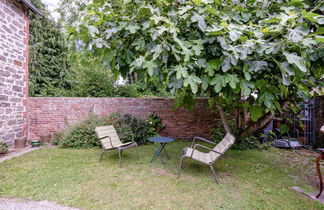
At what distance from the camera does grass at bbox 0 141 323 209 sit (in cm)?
282

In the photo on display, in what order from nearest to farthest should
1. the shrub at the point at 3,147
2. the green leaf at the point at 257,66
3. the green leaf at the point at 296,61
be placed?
1. the green leaf at the point at 296,61
2. the green leaf at the point at 257,66
3. the shrub at the point at 3,147

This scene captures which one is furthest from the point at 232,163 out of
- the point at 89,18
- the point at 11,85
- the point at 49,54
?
the point at 49,54

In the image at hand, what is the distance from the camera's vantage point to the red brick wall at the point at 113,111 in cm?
666

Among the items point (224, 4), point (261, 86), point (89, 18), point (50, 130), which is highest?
point (224, 4)

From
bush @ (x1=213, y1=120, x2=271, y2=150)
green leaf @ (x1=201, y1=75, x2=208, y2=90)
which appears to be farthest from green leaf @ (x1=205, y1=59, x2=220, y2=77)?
bush @ (x1=213, y1=120, x2=271, y2=150)

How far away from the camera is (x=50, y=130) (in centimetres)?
670

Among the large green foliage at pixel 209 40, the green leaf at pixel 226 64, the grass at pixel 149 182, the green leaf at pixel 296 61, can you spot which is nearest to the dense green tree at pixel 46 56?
the grass at pixel 149 182

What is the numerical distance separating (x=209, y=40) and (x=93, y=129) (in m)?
4.55

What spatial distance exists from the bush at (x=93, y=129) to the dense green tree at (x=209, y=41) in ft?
10.3

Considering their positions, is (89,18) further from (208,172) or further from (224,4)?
(208,172)

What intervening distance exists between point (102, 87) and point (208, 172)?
5705mm

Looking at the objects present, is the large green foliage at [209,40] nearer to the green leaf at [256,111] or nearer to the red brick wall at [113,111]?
the green leaf at [256,111]

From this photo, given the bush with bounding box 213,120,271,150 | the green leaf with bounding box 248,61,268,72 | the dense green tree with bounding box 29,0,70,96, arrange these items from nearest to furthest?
the green leaf with bounding box 248,61,268,72, the bush with bounding box 213,120,271,150, the dense green tree with bounding box 29,0,70,96

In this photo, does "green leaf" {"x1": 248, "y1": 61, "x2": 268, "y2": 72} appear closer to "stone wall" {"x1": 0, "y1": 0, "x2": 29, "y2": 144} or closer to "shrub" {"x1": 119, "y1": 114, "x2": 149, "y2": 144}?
"shrub" {"x1": 119, "y1": 114, "x2": 149, "y2": 144}
